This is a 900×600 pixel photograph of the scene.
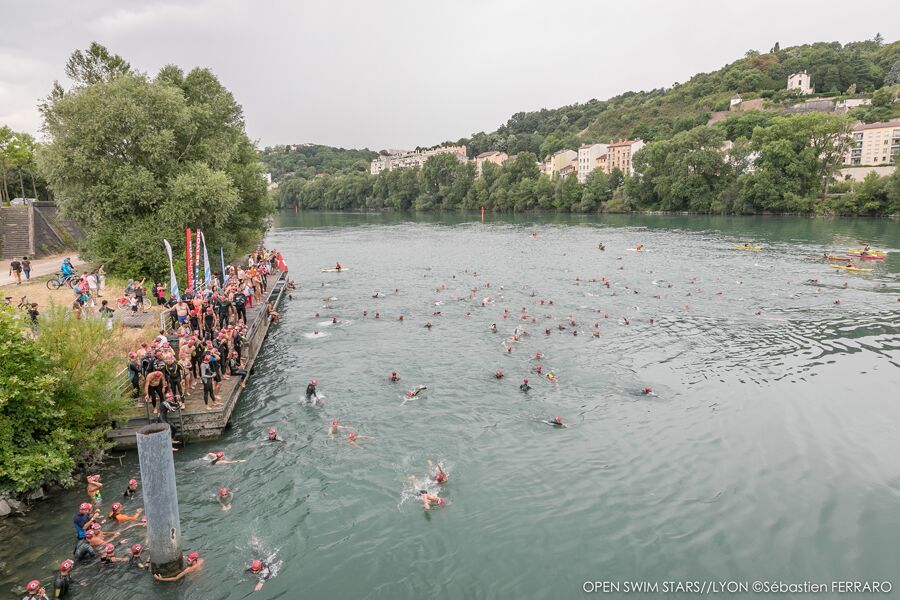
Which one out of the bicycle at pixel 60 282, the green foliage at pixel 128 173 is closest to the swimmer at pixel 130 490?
the bicycle at pixel 60 282

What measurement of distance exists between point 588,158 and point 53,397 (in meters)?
164

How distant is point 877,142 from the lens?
12375 centimetres

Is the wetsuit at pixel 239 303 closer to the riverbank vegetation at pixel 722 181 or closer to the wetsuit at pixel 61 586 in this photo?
the wetsuit at pixel 61 586

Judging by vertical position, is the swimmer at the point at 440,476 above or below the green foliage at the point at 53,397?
below

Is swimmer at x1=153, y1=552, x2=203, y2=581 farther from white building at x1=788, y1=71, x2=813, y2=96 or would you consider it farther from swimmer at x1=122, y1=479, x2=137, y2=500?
white building at x1=788, y1=71, x2=813, y2=96

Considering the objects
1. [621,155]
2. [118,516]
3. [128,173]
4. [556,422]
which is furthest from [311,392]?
[621,155]

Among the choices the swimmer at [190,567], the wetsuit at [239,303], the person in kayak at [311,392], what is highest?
the wetsuit at [239,303]

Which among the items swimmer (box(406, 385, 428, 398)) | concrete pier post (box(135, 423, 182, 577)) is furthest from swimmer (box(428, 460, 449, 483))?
concrete pier post (box(135, 423, 182, 577))

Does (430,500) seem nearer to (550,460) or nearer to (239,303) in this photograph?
(550,460)

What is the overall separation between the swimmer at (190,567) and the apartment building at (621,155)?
14992cm

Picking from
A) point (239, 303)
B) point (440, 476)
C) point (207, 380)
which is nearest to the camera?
point (440, 476)

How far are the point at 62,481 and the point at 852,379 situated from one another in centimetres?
3028

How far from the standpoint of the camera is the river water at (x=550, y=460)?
12758 mm

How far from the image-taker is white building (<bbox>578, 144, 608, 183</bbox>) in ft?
524
